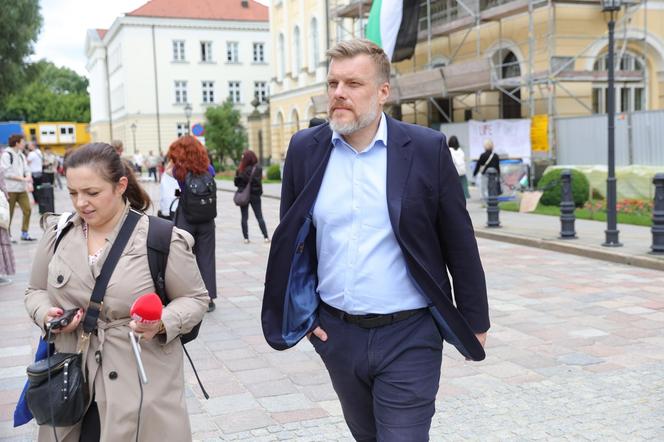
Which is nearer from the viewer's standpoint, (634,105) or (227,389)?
(227,389)

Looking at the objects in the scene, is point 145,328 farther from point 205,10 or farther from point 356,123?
point 205,10

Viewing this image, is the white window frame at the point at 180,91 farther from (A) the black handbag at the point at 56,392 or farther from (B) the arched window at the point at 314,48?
(A) the black handbag at the point at 56,392

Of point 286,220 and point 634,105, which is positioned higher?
point 634,105

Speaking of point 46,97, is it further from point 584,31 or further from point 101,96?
point 584,31

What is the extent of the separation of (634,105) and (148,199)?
2288cm

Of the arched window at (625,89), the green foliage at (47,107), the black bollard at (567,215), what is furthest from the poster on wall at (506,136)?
the green foliage at (47,107)

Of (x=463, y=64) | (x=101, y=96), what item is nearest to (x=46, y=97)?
(x=101, y=96)

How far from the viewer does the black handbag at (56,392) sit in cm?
261

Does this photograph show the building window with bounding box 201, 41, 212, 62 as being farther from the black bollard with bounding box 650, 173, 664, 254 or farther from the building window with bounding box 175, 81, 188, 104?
the black bollard with bounding box 650, 173, 664, 254

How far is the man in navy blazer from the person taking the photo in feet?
9.14

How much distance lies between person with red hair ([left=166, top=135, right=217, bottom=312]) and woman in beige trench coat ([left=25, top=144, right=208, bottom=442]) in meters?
4.64

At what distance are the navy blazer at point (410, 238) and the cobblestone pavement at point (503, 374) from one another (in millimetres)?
1704

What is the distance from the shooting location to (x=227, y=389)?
541 centimetres

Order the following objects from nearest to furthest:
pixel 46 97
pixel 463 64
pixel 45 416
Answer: pixel 45 416 → pixel 463 64 → pixel 46 97
